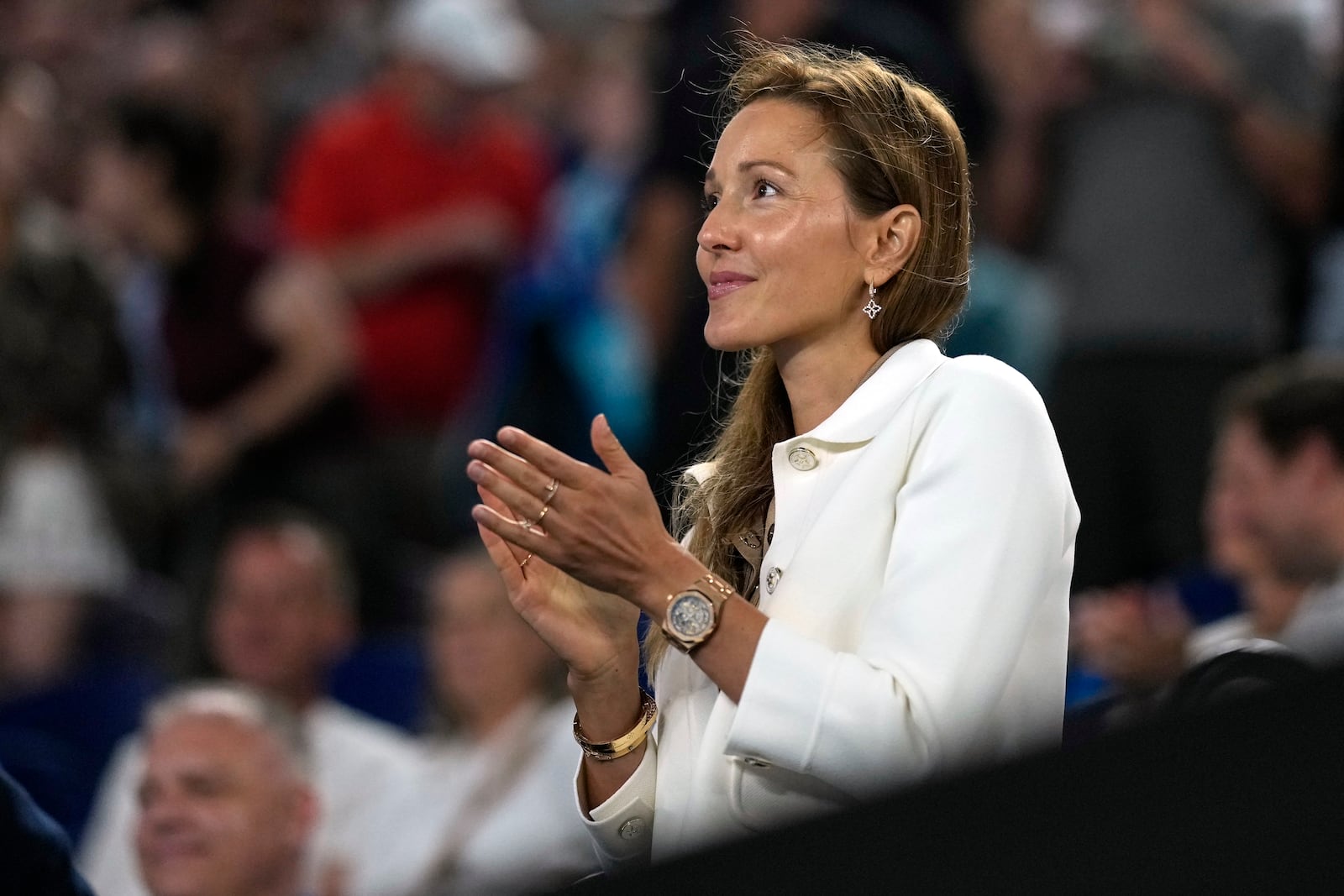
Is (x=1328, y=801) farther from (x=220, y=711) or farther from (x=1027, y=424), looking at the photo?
(x=220, y=711)

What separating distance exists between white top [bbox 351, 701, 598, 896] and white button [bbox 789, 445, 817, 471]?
1.88 metres

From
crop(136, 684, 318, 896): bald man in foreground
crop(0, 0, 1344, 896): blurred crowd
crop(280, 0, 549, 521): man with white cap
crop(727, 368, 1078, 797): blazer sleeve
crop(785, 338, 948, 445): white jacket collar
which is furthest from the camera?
crop(280, 0, 549, 521): man with white cap

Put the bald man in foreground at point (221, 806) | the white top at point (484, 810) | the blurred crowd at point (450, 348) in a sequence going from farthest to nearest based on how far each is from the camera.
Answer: the blurred crowd at point (450, 348) → the white top at point (484, 810) → the bald man in foreground at point (221, 806)

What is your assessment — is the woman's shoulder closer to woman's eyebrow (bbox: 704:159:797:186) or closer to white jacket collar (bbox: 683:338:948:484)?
white jacket collar (bbox: 683:338:948:484)

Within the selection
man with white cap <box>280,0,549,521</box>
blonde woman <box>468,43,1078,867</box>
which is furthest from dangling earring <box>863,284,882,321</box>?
man with white cap <box>280,0,549,521</box>

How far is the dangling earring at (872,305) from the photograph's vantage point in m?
1.64

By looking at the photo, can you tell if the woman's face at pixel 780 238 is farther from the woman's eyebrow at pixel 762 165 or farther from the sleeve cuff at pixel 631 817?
the sleeve cuff at pixel 631 817

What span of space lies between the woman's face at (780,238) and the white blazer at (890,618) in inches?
3.4

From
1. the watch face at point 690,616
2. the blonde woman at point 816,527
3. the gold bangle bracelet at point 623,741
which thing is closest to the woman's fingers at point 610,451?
the blonde woman at point 816,527

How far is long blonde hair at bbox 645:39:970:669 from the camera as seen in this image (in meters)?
1.60

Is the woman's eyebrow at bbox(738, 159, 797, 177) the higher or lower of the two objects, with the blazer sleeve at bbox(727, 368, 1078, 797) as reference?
higher

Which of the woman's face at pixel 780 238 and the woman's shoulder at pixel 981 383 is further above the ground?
the woman's face at pixel 780 238

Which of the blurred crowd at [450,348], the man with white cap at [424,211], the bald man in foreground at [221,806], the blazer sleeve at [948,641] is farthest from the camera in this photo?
the man with white cap at [424,211]

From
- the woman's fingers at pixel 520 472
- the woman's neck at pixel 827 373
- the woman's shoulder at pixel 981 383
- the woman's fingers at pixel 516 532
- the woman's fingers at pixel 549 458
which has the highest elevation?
the woman's shoulder at pixel 981 383
